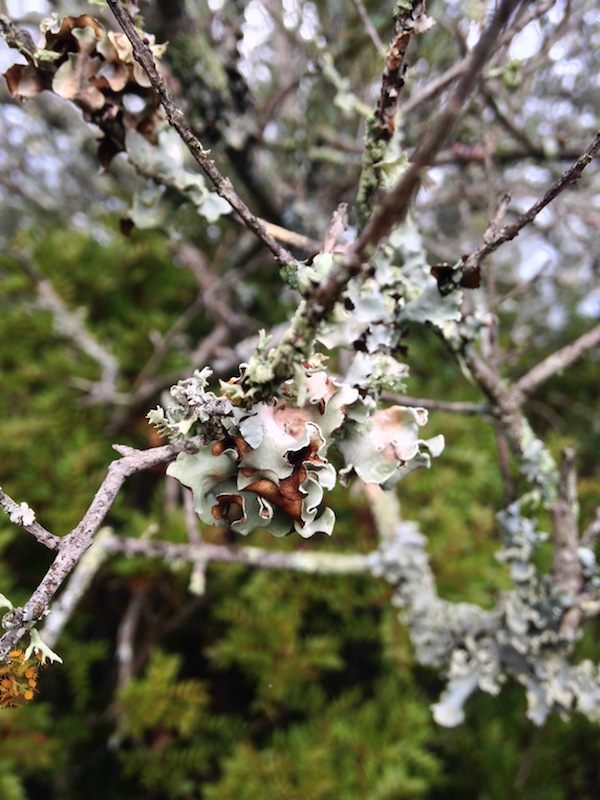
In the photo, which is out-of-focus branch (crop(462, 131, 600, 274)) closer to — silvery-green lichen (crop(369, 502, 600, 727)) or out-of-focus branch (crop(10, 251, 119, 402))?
silvery-green lichen (crop(369, 502, 600, 727))

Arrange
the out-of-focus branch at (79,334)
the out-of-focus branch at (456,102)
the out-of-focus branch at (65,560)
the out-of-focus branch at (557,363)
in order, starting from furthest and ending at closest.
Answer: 1. the out-of-focus branch at (79,334)
2. the out-of-focus branch at (557,363)
3. the out-of-focus branch at (65,560)
4. the out-of-focus branch at (456,102)

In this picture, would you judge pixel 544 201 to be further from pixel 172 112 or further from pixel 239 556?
pixel 239 556

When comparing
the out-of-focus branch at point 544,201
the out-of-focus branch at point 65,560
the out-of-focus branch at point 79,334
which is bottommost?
the out-of-focus branch at point 65,560

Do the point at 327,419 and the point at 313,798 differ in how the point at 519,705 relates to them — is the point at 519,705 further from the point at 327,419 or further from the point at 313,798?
the point at 327,419

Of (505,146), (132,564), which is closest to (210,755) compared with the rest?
(132,564)

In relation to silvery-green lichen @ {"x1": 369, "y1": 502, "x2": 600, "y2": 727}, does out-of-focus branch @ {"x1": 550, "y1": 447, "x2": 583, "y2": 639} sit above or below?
above

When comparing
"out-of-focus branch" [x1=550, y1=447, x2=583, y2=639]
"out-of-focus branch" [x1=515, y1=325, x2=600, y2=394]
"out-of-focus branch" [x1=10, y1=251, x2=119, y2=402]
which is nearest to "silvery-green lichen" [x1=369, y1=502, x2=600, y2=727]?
"out-of-focus branch" [x1=550, y1=447, x2=583, y2=639]

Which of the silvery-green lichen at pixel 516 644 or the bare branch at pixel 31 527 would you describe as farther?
the silvery-green lichen at pixel 516 644

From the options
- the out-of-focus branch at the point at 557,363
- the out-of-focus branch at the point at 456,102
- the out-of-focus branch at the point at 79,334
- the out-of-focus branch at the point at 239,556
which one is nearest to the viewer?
the out-of-focus branch at the point at 456,102

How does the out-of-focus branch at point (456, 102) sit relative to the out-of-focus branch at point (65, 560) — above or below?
above

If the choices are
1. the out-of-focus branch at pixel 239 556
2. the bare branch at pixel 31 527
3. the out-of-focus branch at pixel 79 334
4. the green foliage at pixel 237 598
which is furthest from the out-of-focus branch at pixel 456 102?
the out-of-focus branch at pixel 79 334

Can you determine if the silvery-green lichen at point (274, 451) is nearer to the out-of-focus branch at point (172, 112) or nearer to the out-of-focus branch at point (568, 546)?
the out-of-focus branch at point (172, 112)

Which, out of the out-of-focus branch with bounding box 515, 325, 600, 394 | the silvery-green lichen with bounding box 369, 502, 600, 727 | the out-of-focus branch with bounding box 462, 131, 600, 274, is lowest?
the silvery-green lichen with bounding box 369, 502, 600, 727
